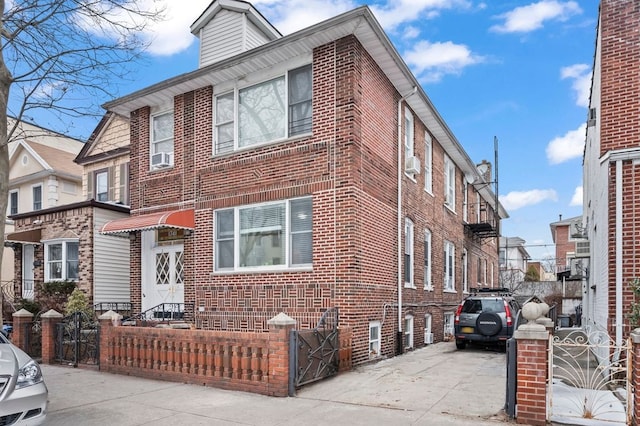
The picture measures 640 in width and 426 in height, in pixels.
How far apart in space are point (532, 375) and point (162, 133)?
11.5m

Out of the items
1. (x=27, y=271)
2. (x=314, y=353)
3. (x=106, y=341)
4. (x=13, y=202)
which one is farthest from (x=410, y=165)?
(x=13, y=202)

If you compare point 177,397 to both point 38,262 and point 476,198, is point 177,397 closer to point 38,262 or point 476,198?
point 38,262

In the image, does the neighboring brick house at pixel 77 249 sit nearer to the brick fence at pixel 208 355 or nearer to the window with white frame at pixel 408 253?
the brick fence at pixel 208 355

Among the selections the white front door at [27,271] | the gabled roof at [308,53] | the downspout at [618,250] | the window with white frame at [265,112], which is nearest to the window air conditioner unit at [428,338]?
the gabled roof at [308,53]

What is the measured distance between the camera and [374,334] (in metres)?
11.2

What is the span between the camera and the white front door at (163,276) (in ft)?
43.1

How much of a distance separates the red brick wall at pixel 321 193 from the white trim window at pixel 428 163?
185 cm

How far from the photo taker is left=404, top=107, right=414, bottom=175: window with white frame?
1385cm

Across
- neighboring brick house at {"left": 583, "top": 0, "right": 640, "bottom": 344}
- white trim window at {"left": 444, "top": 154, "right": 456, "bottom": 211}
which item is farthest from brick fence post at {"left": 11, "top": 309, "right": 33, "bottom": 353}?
white trim window at {"left": 444, "top": 154, "right": 456, "bottom": 211}

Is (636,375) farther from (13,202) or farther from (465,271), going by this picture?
(13,202)

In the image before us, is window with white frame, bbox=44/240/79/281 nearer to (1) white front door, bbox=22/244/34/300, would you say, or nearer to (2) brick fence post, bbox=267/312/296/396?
(1) white front door, bbox=22/244/34/300

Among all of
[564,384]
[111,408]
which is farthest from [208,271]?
[564,384]

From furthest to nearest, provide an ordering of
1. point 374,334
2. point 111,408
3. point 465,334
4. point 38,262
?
point 38,262 → point 465,334 → point 374,334 → point 111,408

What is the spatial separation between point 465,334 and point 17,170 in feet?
77.0
